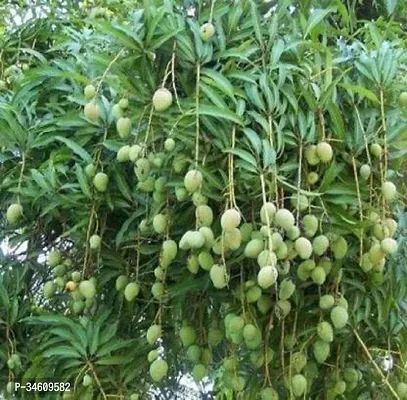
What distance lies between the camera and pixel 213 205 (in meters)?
1.18

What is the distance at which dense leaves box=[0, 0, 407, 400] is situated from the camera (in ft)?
3.70

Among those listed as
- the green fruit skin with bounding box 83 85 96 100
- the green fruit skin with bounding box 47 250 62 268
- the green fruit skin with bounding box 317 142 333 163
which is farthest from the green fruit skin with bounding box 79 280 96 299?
the green fruit skin with bounding box 317 142 333 163

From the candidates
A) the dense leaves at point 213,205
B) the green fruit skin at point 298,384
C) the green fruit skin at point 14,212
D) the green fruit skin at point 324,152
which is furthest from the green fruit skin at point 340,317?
the green fruit skin at point 14,212

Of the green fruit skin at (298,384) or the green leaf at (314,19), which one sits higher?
the green leaf at (314,19)

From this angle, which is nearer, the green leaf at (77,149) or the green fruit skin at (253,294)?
the green fruit skin at (253,294)

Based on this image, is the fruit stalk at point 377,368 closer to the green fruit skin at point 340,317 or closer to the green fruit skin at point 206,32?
the green fruit skin at point 340,317

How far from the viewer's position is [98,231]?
1.38 meters

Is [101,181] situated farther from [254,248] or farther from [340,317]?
[340,317]

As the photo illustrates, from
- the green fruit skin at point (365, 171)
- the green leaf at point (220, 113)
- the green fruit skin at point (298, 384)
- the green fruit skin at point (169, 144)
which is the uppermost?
the green leaf at point (220, 113)

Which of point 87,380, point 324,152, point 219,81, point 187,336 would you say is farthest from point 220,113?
point 87,380

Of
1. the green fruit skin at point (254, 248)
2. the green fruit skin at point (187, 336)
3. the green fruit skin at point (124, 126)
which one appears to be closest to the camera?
the green fruit skin at point (254, 248)

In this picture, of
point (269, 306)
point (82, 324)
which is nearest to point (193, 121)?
point (269, 306)

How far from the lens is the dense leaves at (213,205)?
1128 millimetres

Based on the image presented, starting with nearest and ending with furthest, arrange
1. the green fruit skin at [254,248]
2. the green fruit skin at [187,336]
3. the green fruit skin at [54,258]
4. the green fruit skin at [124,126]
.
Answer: the green fruit skin at [254,248]
the green fruit skin at [124,126]
the green fruit skin at [187,336]
the green fruit skin at [54,258]
